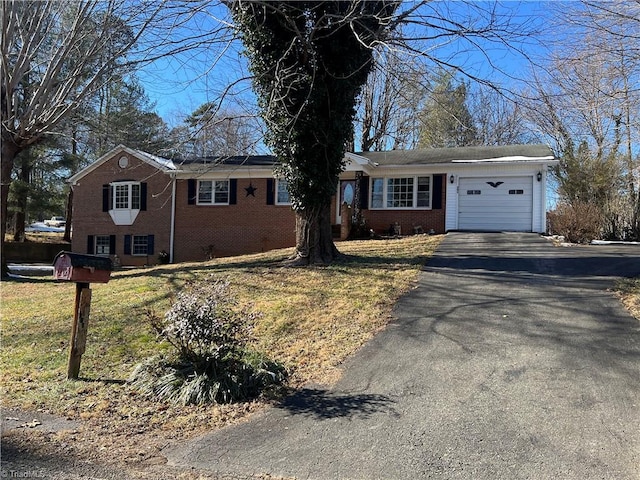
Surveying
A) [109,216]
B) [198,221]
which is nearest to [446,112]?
[198,221]

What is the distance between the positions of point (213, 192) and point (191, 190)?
3.39 ft

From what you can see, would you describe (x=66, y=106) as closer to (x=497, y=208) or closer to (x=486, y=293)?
(x=486, y=293)

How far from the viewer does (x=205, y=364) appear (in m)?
5.04

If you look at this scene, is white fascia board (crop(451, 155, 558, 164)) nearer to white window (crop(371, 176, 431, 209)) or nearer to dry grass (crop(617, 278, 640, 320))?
white window (crop(371, 176, 431, 209))

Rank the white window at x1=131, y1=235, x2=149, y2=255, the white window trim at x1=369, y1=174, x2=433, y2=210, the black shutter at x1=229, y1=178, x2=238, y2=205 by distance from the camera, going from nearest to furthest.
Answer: the white window trim at x1=369, y1=174, x2=433, y2=210 → the black shutter at x1=229, y1=178, x2=238, y2=205 → the white window at x1=131, y1=235, x2=149, y2=255

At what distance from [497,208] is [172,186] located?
13.8 meters

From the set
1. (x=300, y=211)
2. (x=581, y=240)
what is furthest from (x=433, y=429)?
(x=581, y=240)

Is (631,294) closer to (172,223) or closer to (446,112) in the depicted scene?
(446,112)

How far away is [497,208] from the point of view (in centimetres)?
1784

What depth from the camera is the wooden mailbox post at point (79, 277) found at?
5168mm

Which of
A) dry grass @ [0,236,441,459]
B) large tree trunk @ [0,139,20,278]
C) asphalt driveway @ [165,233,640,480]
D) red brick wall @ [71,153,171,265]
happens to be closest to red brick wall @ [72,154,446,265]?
red brick wall @ [71,153,171,265]

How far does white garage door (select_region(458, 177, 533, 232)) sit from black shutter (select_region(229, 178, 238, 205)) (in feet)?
30.5

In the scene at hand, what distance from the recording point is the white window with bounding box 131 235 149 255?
72.4 feet

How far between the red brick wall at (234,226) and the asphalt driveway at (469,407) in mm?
12783
